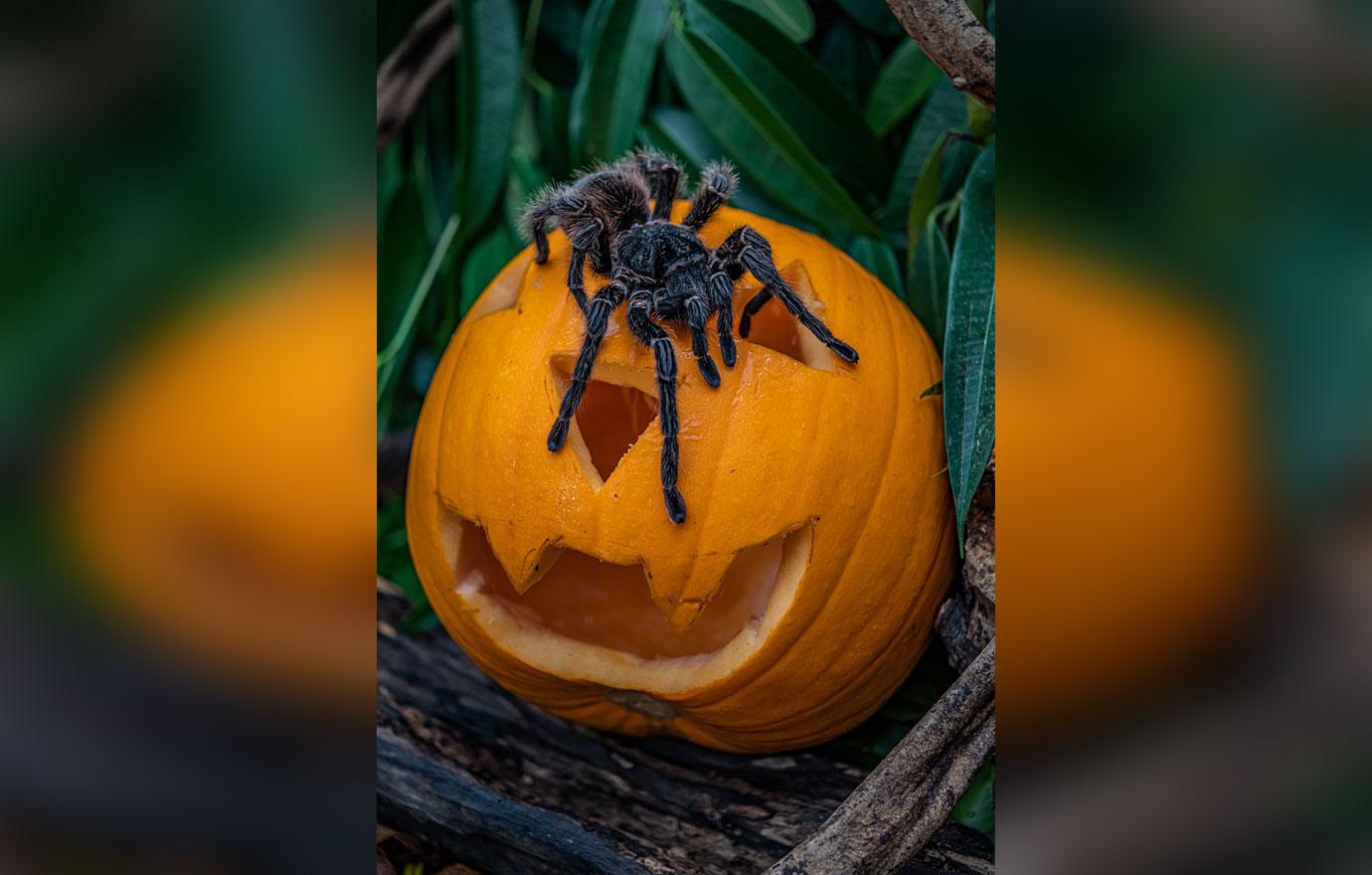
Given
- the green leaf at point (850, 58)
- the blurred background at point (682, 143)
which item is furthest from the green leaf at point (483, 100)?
the green leaf at point (850, 58)

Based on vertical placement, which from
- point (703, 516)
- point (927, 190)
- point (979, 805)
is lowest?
point (979, 805)
